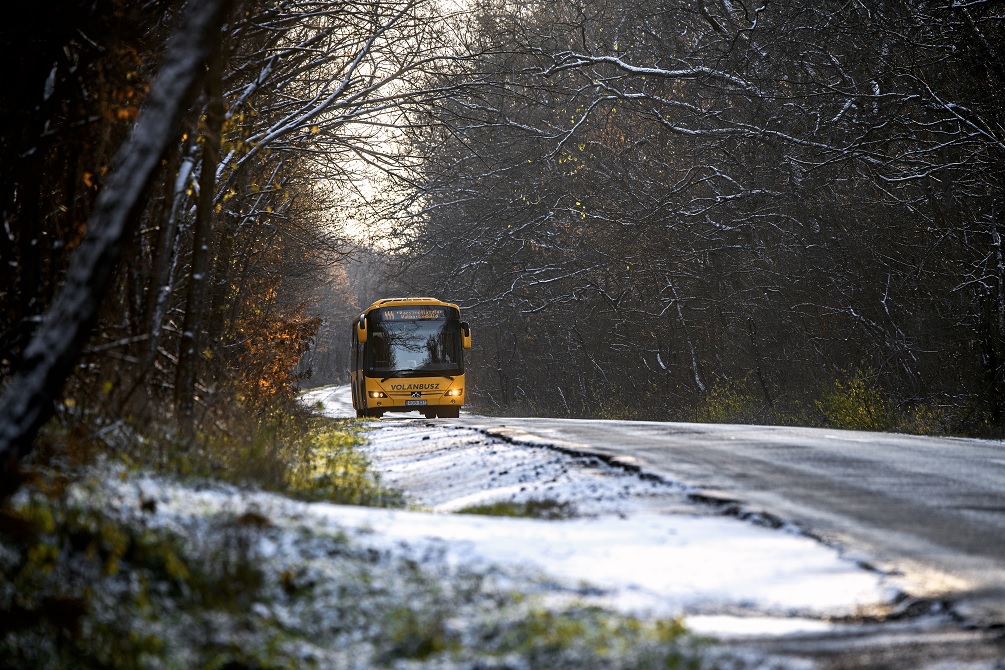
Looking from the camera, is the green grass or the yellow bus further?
the yellow bus

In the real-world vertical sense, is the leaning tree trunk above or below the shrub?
above

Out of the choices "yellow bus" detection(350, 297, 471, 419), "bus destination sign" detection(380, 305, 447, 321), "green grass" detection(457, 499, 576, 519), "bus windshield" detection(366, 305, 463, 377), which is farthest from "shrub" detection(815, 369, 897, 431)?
"green grass" detection(457, 499, 576, 519)

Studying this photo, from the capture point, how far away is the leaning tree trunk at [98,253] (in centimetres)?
492

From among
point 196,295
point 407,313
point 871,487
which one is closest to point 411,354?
point 407,313

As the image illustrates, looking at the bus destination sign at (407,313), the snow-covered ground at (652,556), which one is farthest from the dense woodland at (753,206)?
the snow-covered ground at (652,556)

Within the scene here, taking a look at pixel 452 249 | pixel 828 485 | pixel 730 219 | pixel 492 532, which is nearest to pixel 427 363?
pixel 452 249

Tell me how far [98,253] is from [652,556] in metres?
3.09

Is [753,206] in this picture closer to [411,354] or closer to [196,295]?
[411,354]

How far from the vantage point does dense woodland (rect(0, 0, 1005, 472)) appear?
780cm

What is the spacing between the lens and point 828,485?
852 centimetres

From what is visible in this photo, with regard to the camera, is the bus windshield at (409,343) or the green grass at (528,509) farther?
the bus windshield at (409,343)

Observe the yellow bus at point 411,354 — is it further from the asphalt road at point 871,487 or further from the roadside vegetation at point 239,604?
the roadside vegetation at point 239,604

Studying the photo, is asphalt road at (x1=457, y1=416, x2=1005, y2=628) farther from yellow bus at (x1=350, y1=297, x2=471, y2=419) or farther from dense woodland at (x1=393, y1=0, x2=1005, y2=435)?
yellow bus at (x1=350, y1=297, x2=471, y2=419)

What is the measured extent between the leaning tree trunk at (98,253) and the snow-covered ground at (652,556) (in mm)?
1647
